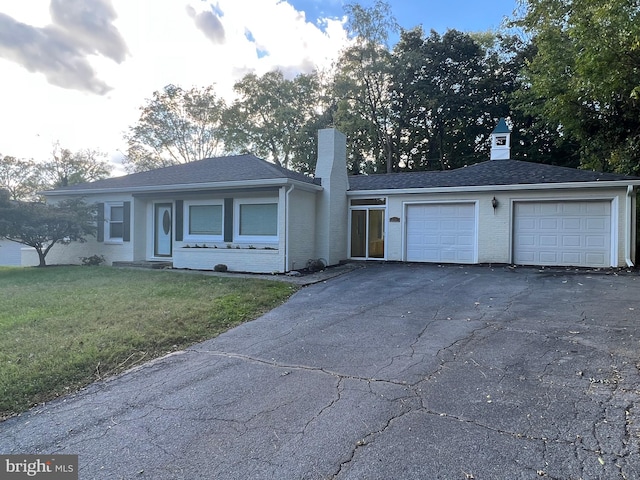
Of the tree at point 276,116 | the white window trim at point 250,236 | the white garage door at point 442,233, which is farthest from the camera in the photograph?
the tree at point 276,116

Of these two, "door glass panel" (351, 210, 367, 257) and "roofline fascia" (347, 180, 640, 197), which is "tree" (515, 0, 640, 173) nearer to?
"roofline fascia" (347, 180, 640, 197)

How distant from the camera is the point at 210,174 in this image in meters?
13.6

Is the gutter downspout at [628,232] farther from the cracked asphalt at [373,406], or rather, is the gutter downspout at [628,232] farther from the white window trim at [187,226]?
the white window trim at [187,226]

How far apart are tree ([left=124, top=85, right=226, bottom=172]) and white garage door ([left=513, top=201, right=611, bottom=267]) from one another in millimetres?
25552

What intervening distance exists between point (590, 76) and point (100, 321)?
13.4 m

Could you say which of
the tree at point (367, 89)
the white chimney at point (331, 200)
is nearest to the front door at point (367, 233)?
the white chimney at point (331, 200)

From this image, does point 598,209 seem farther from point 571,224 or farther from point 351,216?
point 351,216

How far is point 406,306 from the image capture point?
23.7 feet

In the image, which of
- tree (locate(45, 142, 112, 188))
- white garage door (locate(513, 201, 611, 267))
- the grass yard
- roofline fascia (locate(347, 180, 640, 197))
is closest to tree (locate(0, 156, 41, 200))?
tree (locate(45, 142, 112, 188))

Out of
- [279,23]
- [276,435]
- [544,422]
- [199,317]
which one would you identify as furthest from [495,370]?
[279,23]

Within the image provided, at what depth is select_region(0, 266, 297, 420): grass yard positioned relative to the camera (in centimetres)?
425

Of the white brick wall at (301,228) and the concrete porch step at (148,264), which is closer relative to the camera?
the white brick wall at (301,228)

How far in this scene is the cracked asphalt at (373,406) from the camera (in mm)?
2619

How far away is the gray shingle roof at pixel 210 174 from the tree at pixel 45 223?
121 cm
